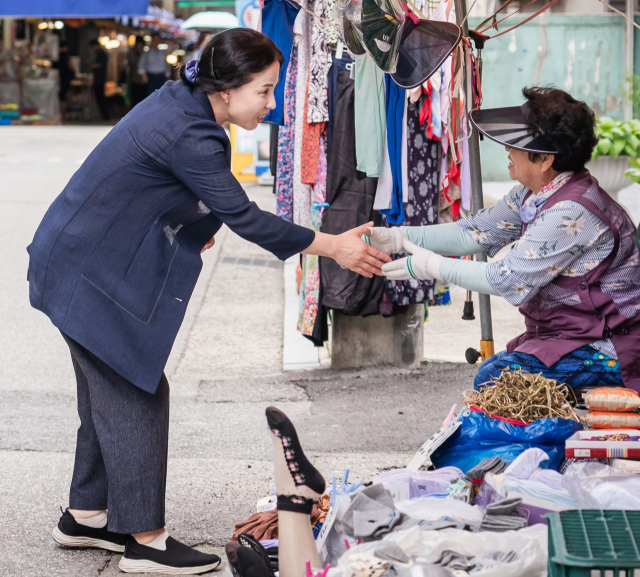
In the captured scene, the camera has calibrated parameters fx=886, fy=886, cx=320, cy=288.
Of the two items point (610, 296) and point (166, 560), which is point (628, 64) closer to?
point (610, 296)

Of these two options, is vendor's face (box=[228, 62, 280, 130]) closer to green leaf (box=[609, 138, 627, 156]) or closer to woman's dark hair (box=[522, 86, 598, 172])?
woman's dark hair (box=[522, 86, 598, 172])

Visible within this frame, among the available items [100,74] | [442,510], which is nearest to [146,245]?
[442,510]

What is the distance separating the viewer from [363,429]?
4410mm

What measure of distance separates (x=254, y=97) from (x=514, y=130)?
1037 mm

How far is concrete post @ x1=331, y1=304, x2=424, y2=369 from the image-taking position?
5242mm

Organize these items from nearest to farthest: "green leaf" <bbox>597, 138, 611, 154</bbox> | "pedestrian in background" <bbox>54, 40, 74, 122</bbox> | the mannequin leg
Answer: the mannequin leg
"green leaf" <bbox>597, 138, 611, 154</bbox>
"pedestrian in background" <bbox>54, 40, 74, 122</bbox>

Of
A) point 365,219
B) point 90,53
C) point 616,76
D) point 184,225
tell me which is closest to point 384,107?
point 365,219

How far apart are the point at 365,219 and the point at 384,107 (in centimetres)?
60

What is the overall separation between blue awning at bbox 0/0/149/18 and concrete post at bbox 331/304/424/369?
16.8 metres

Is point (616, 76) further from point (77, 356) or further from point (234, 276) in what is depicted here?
point (77, 356)

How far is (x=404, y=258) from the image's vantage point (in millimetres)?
3297

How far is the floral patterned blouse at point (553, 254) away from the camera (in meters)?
3.04

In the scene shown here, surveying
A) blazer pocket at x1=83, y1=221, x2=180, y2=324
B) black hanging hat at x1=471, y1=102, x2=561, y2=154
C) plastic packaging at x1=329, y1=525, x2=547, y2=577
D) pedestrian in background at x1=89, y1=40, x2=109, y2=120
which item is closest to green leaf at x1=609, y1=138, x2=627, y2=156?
black hanging hat at x1=471, y1=102, x2=561, y2=154

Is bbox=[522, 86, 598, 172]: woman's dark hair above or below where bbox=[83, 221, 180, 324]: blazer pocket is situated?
above
